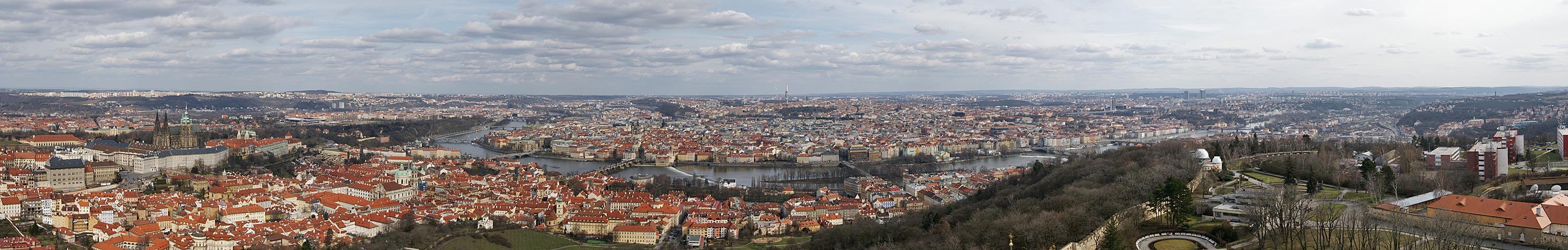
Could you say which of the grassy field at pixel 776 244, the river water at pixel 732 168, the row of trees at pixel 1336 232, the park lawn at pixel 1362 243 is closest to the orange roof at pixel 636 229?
the grassy field at pixel 776 244

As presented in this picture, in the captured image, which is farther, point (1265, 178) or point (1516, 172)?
point (1265, 178)

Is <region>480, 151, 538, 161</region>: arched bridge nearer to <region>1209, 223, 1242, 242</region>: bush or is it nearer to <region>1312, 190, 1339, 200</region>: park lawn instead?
<region>1312, 190, 1339, 200</region>: park lawn

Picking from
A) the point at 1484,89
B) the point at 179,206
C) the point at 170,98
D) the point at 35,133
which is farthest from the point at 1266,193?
the point at 1484,89

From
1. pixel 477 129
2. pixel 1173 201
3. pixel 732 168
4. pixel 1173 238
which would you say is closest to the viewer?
pixel 1173 238

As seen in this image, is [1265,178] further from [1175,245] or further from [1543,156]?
[1175,245]

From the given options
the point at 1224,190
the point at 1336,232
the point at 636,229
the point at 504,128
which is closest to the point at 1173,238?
the point at 1336,232

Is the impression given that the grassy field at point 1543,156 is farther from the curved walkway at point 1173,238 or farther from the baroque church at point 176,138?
the baroque church at point 176,138

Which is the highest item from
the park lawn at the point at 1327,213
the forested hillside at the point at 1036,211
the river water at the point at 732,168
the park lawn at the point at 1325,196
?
the park lawn at the point at 1327,213
